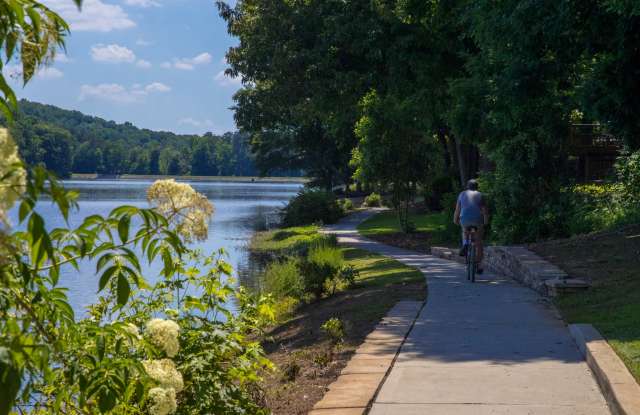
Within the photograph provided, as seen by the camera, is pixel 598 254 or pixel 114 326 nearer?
pixel 114 326

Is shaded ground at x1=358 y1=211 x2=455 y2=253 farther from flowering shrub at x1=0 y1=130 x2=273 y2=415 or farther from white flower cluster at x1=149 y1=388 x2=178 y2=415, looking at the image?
white flower cluster at x1=149 y1=388 x2=178 y2=415

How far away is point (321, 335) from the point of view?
420 inches

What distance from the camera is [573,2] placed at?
14820mm

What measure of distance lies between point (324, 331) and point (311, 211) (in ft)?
108

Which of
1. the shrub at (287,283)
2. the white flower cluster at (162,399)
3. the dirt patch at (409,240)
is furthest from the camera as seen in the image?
the dirt patch at (409,240)

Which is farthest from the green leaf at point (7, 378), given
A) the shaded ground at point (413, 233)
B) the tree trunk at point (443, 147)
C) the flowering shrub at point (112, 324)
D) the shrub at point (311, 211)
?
the shrub at point (311, 211)

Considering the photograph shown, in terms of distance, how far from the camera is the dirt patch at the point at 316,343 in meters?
7.39

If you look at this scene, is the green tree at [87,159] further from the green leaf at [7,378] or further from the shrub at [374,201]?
the green leaf at [7,378]

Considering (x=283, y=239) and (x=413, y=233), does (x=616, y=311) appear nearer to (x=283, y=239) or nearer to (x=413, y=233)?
(x=413, y=233)

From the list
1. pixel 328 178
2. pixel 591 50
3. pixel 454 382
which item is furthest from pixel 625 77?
pixel 328 178

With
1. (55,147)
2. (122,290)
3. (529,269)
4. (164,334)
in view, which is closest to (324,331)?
(529,269)

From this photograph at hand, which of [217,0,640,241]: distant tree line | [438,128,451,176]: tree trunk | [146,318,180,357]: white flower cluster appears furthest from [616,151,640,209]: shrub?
[146,318,180,357]: white flower cluster

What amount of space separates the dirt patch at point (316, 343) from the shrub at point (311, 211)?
27735mm

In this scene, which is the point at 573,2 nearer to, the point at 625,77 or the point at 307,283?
the point at 625,77
